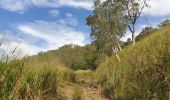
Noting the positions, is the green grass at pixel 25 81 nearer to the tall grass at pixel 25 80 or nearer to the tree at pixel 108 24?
the tall grass at pixel 25 80

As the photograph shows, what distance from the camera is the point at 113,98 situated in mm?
10812

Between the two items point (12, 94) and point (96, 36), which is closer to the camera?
point (12, 94)

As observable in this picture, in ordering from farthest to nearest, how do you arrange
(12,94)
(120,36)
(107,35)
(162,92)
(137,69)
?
(120,36)
(107,35)
(137,69)
(162,92)
(12,94)

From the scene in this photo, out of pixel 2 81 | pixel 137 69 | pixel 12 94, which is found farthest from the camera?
pixel 137 69

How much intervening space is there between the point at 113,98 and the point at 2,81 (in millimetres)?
5164

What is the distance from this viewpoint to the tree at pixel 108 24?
40.6 meters

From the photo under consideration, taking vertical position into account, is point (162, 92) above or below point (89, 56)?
below

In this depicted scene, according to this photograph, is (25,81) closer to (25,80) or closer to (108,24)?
(25,80)

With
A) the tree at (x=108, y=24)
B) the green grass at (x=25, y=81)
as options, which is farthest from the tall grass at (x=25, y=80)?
the tree at (x=108, y=24)

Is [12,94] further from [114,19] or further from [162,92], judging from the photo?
[114,19]

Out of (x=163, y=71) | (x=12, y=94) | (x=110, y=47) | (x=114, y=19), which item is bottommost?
(x=12, y=94)

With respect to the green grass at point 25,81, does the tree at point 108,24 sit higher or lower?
higher

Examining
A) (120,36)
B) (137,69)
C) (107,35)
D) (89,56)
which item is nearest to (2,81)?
(137,69)

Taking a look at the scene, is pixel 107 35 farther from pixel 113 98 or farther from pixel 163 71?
pixel 163 71
